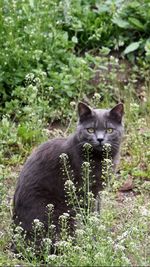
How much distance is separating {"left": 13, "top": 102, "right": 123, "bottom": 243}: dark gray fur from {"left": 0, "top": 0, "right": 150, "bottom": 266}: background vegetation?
219 mm

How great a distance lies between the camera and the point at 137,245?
5648 millimetres

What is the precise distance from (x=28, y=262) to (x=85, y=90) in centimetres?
359

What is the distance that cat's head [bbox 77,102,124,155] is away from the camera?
671 centimetres

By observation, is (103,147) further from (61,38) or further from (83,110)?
(61,38)

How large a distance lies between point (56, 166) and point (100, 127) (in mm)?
445

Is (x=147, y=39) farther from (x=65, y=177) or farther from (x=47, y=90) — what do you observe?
(x=65, y=177)

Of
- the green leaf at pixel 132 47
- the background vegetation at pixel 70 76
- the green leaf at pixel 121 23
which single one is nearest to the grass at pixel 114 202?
the background vegetation at pixel 70 76

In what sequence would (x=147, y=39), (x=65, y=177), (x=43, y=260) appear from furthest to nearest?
(x=147, y=39)
(x=65, y=177)
(x=43, y=260)

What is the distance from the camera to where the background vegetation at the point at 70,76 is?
7797 mm

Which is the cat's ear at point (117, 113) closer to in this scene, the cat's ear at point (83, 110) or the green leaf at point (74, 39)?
the cat's ear at point (83, 110)

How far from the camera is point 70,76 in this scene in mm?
8875

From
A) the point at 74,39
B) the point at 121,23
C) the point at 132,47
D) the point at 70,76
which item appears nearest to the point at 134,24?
the point at 121,23

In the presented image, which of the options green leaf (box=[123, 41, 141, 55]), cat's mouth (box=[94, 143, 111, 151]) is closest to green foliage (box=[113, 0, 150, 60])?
green leaf (box=[123, 41, 141, 55])

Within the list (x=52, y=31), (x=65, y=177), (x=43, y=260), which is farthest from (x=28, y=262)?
(x=52, y=31)
